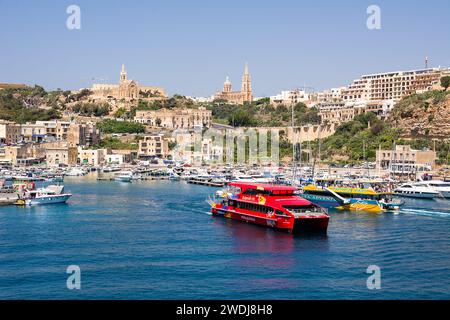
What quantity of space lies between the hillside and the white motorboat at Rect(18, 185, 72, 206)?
2217cm

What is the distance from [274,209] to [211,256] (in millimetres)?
3640

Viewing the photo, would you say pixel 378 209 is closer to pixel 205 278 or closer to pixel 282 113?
pixel 205 278

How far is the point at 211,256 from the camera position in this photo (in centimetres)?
1103

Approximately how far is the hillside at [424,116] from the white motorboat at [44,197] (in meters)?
22.2

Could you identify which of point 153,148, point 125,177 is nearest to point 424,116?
point 125,177

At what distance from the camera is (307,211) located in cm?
1416

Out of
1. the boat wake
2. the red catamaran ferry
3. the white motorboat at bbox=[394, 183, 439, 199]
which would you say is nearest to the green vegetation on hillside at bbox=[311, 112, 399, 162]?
the white motorboat at bbox=[394, 183, 439, 199]

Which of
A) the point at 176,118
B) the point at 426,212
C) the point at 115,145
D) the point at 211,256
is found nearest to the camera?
the point at 211,256

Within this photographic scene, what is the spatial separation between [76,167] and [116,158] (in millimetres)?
3423

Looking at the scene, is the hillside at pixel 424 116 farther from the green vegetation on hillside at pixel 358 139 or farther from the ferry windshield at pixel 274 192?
the ferry windshield at pixel 274 192

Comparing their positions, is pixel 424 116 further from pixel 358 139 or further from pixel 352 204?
pixel 352 204

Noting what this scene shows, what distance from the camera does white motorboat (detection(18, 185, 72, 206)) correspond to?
19562mm

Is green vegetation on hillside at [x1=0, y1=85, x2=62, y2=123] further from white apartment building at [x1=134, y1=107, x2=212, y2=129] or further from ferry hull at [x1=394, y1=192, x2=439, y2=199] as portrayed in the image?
ferry hull at [x1=394, y1=192, x2=439, y2=199]
